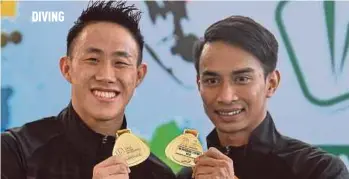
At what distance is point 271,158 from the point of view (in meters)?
1.71

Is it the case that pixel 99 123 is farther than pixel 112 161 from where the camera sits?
Yes

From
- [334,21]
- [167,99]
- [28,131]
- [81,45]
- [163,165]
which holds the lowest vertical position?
[163,165]

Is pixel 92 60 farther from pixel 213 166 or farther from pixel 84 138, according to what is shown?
pixel 213 166

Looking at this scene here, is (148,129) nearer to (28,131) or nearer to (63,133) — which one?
(63,133)

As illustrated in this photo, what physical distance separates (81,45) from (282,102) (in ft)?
2.35

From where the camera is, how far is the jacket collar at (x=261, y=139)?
171cm

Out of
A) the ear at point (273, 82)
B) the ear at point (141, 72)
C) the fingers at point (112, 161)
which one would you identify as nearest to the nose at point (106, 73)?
the ear at point (141, 72)

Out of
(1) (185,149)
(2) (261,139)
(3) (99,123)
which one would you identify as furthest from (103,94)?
(2) (261,139)

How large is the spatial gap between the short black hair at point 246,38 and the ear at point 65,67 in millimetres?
435

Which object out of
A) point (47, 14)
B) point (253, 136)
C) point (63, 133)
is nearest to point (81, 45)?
point (47, 14)

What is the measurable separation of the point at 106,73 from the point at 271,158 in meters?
0.62

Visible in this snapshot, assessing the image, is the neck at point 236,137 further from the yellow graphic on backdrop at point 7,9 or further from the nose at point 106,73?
the yellow graphic on backdrop at point 7,9

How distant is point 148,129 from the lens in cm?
176

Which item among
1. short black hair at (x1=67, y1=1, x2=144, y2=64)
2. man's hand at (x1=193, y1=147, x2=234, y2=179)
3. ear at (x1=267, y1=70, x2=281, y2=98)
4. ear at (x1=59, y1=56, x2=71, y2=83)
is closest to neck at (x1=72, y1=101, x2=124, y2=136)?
ear at (x1=59, y1=56, x2=71, y2=83)
